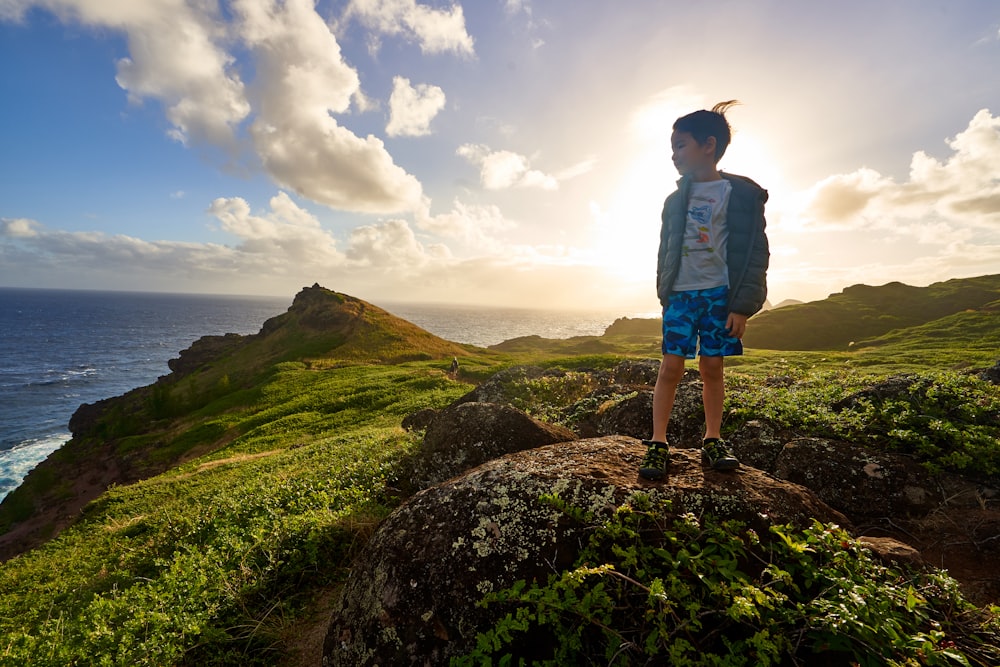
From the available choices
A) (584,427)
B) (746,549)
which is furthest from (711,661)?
(584,427)

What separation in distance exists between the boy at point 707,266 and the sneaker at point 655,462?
0.02 meters

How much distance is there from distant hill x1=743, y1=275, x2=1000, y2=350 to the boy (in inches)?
3357

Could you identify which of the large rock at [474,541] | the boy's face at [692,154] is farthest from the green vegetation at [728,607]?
the boy's face at [692,154]

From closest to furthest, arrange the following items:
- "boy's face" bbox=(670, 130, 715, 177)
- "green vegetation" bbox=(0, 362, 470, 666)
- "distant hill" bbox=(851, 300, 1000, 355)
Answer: "green vegetation" bbox=(0, 362, 470, 666), "boy's face" bbox=(670, 130, 715, 177), "distant hill" bbox=(851, 300, 1000, 355)

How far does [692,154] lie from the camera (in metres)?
4.78

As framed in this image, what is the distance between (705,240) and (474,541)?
402cm

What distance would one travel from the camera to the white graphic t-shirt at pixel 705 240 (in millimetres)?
4590

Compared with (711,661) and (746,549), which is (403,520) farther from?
(746,549)

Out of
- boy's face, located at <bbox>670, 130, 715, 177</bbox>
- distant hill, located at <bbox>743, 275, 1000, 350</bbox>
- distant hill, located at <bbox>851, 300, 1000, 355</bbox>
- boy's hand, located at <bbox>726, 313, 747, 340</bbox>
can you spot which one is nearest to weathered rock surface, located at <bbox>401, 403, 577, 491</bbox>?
boy's hand, located at <bbox>726, 313, 747, 340</bbox>

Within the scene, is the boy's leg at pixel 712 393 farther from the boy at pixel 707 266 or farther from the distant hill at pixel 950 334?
the distant hill at pixel 950 334

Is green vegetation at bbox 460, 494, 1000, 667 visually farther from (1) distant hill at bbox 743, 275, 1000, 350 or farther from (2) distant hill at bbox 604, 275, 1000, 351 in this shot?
(1) distant hill at bbox 743, 275, 1000, 350

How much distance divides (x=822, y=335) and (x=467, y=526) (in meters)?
99.2

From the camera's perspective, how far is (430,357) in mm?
53562

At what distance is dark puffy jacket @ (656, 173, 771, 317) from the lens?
443 centimetres
